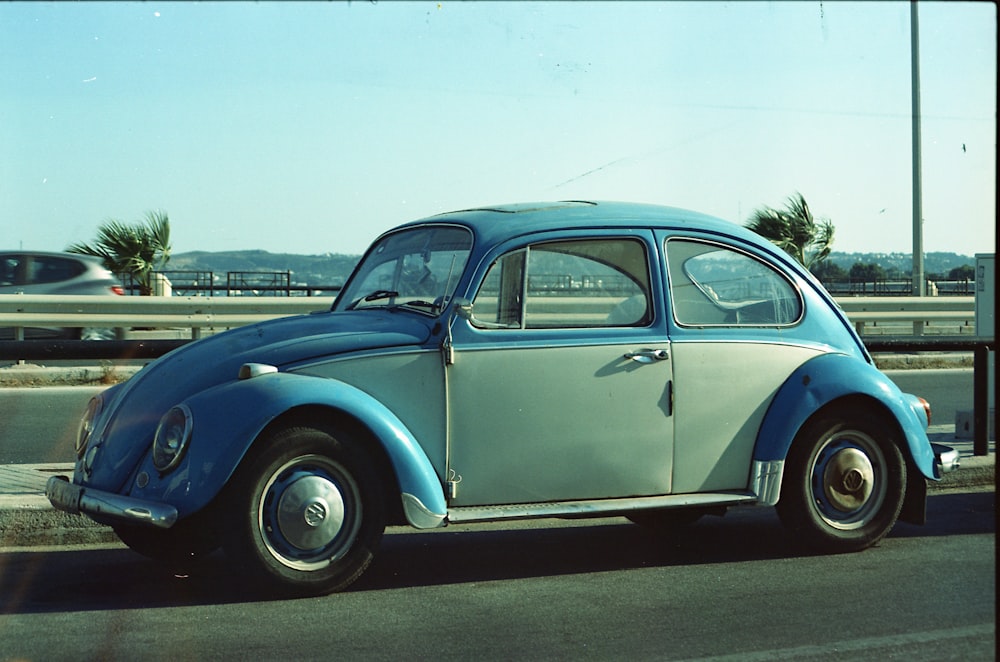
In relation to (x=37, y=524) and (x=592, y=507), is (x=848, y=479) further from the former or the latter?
(x=37, y=524)

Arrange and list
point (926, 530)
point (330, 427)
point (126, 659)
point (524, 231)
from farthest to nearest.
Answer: point (926, 530) < point (524, 231) < point (330, 427) < point (126, 659)

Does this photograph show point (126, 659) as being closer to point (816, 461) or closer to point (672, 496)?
point (672, 496)

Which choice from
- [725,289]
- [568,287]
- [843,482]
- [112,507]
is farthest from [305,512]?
[843,482]

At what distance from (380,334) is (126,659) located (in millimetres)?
1827

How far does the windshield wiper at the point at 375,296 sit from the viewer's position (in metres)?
6.26

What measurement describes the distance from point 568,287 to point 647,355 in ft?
1.84

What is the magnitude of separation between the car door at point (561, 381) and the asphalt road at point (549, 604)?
484 millimetres

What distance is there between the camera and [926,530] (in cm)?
688

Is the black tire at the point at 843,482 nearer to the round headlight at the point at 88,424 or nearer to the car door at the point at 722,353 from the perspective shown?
A: the car door at the point at 722,353

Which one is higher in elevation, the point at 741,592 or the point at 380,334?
the point at 380,334

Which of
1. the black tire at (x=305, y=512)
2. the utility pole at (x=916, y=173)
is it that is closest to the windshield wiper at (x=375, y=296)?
the black tire at (x=305, y=512)

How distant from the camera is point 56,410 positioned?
12.1m

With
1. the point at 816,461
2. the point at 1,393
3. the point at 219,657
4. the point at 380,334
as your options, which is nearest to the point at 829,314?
the point at 816,461

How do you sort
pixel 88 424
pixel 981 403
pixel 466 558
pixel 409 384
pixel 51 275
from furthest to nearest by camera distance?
pixel 51 275
pixel 981 403
pixel 466 558
pixel 88 424
pixel 409 384
